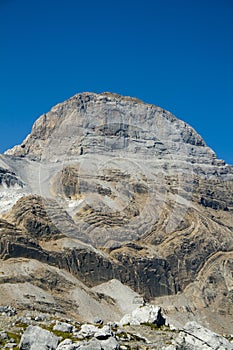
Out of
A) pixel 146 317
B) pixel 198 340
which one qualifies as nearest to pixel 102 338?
pixel 198 340

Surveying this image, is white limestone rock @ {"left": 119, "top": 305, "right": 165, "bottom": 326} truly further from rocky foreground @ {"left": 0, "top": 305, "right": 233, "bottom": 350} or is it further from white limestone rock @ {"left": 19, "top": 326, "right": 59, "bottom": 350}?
white limestone rock @ {"left": 19, "top": 326, "right": 59, "bottom": 350}

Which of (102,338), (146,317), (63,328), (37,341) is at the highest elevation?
(146,317)

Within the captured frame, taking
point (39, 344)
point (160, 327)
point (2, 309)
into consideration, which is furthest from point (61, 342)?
point (2, 309)

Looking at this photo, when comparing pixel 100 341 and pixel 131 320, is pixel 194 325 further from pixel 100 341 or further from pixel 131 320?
pixel 131 320

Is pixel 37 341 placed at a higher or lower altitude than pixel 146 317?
lower

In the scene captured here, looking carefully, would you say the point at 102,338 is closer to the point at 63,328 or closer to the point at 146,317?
the point at 63,328

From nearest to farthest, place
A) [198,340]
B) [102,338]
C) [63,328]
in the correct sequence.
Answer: [198,340], [102,338], [63,328]

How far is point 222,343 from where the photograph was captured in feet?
188

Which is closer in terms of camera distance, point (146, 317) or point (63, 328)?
point (63, 328)

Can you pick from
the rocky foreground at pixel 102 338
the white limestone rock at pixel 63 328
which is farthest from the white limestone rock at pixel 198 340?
the white limestone rock at pixel 63 328

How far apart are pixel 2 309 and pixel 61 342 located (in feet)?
133

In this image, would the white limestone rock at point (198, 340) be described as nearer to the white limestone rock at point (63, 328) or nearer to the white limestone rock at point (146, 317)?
the white limestone rock at point (63, 328)

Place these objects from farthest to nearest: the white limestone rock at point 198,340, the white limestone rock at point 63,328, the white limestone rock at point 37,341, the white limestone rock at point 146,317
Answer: the white limestone rock at point 146,317 → the white limestone rock at point 63,328 → the white limestone rock at point 37,341 → the white limestone rock at point 198,340

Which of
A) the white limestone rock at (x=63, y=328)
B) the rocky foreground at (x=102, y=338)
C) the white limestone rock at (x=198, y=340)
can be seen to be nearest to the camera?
the white limestone rock at (x=198, y=340)
